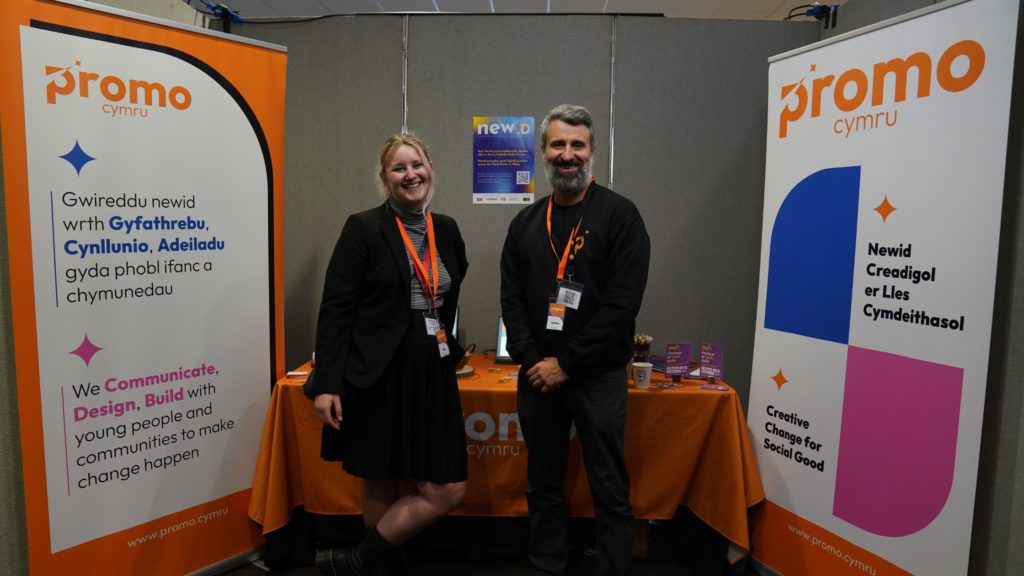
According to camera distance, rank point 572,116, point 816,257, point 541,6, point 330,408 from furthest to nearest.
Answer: point 541,6, point 816,257, point 572,116, point 330,408

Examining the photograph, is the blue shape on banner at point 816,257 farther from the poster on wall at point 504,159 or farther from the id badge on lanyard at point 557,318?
the poster on wall at point 504,159

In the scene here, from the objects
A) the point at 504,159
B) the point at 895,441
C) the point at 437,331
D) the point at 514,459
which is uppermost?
the point at 504,159

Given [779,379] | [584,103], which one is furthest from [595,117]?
[779,379]

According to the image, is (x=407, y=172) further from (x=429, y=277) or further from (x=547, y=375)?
(x=547, y=375)

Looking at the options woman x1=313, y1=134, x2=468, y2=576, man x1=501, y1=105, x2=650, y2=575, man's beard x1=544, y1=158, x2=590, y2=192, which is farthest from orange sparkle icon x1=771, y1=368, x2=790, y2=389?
woman x1=313, y1=134, x2=468, y2=576

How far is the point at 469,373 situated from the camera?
2.28 m

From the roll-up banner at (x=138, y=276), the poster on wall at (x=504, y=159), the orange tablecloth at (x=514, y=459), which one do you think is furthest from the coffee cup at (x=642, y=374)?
the roll-up banner at (x=138, y=276)

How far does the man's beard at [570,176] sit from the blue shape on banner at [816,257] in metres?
0.81

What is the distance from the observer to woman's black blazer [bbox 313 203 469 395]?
1662 mm

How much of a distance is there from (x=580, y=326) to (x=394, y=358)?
1.99 feet

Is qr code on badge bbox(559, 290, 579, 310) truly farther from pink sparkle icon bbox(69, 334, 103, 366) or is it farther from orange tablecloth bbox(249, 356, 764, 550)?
pink sparkle icon bbox(69, 334, 103, 366)

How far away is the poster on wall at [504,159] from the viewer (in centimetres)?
268

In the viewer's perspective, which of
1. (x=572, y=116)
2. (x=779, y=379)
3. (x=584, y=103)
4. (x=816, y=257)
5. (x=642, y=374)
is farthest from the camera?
(x=584, y=103)

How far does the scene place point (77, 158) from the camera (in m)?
1.68
